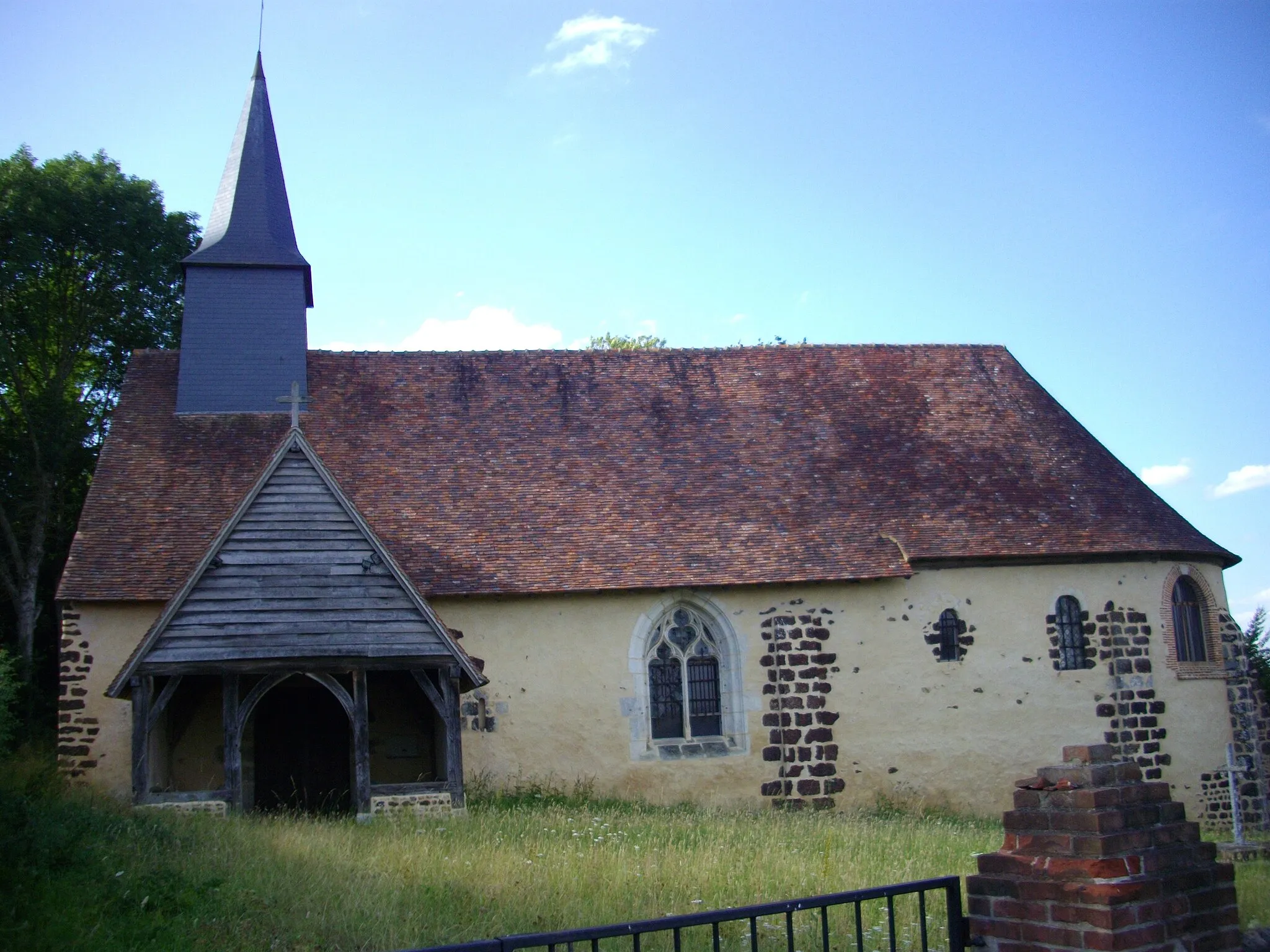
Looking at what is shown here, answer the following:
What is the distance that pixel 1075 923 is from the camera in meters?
4.40

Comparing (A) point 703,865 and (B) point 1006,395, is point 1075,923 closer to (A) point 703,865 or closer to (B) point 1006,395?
(A) point 703,865

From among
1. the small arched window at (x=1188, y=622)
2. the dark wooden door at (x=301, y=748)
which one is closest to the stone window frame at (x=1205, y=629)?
the small arched window at (x=1188, y=622)

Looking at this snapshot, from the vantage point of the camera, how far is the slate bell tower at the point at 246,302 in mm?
19031

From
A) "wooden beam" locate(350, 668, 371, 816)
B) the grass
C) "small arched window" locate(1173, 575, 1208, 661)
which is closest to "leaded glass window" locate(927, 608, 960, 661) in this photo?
"small arched window" locate(1173, 575, 1208, 661)

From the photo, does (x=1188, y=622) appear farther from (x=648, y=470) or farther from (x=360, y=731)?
(x=360, y=731)

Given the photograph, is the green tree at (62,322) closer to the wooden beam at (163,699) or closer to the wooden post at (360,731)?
the wooden beam at (163,699)

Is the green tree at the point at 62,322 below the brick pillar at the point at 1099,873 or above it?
above

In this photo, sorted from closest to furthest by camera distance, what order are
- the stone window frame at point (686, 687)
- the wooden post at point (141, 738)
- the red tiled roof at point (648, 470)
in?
the wooden post at point (141, 738), the stone window frame at point (686, 687), the red tiled roof at point (648, 470)

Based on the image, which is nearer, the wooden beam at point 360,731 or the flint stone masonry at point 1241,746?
the wooden beam at point 360,731

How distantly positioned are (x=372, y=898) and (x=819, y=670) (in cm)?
975

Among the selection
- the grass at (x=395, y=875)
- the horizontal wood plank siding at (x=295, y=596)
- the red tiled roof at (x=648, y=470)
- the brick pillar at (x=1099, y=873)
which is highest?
the red tiled roof at (x=648, y=470)

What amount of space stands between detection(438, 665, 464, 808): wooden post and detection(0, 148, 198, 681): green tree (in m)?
13.2

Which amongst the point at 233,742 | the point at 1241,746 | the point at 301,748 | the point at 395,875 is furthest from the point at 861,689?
the point at 395,875

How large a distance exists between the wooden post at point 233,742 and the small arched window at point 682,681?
615 centimetres
